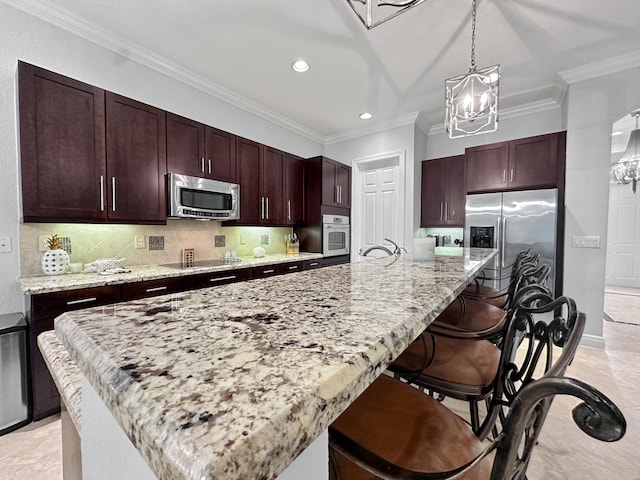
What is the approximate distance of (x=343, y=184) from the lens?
14.6 ft

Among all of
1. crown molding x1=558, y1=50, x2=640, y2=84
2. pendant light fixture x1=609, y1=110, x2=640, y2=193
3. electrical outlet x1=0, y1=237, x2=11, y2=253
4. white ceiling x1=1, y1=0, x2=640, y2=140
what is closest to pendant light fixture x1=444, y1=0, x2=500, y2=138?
white ceiling x1=1, y1=0, x2=640, y2=140

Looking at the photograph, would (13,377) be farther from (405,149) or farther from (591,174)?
(591,174)

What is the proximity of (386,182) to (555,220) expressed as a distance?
7.24ft

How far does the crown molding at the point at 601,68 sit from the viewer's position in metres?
2.76

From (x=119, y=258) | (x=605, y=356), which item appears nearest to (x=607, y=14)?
(x=605, y=356)

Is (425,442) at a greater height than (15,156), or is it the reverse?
(15,156)

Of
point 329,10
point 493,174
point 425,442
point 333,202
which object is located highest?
point 329,10

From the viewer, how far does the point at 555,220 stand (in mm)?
2994

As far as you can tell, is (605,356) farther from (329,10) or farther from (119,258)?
(119,258)

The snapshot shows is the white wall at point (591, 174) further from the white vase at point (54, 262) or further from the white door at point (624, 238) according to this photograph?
the white vase at point (54, 262)

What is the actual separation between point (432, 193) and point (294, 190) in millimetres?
2117

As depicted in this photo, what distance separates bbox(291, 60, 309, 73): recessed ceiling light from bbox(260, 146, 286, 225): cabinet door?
3.14 feet

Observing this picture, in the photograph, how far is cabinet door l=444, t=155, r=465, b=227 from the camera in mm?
4051

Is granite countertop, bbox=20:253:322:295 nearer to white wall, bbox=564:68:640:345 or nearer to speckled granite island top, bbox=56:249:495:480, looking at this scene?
speckled granite island top, bbox=56:249:495:480
